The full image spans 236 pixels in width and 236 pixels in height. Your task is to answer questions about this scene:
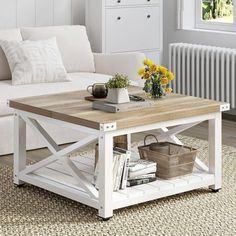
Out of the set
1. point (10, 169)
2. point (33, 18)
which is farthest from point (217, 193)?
point (33, 18)

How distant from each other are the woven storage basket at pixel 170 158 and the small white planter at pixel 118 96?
323mm

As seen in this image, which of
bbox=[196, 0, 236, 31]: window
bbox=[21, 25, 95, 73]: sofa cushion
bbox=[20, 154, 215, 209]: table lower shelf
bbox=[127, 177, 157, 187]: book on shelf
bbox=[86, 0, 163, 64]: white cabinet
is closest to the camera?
bbox=[20, 154, 215, 209]: table lower shelf

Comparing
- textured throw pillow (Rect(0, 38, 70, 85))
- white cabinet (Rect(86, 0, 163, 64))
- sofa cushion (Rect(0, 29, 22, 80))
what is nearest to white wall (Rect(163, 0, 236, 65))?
white cabinet (Rect(86, 0, 163, 64))

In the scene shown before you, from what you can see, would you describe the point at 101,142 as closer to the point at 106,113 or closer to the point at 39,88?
the point at 106,113

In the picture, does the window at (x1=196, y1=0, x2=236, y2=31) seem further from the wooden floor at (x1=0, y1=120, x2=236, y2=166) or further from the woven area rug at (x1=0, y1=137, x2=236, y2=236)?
the woven area rug at (x1=0, y1=137, x2=236, y2=236)

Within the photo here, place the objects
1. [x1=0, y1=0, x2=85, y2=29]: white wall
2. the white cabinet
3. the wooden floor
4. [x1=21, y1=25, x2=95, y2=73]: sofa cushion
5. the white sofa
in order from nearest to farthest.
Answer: the wooden floor
the white sofa
[x1=21, y1=25, x2=95, y2=73]: sofa cushion
[x1=0, y1=0, x2=85, y2=29]: white wall
the white cabinet

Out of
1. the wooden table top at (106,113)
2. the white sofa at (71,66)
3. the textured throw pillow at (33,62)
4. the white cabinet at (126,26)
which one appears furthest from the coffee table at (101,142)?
the white cabinet at (126,26)

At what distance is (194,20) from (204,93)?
2.58ft

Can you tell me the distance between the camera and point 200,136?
5453mm

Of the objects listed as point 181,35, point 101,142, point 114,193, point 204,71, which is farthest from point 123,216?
point 181,35

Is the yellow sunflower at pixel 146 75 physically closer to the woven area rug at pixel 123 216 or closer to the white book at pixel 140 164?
the white book at pixel 140 164

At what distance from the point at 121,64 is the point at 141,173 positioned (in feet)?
6.34

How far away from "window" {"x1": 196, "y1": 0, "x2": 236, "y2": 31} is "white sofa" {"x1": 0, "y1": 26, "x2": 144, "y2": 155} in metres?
1.05

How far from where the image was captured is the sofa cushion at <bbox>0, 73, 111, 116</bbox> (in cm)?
478
